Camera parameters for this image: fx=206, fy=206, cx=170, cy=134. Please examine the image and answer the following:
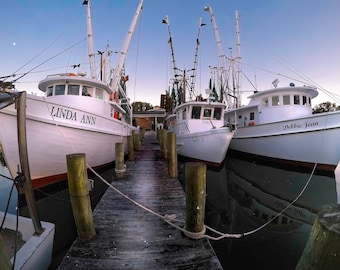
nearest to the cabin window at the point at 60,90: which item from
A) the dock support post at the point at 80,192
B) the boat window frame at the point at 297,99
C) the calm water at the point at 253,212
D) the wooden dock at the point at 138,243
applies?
the calm water at the point at 253,212

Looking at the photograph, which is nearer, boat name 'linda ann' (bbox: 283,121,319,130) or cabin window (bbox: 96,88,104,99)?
boat name 'linda ann' (bbox: 283,121,319,130)

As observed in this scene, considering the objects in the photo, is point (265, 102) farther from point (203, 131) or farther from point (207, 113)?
point (203, 131)

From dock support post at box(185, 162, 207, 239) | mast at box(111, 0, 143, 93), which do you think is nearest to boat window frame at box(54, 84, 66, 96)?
mast at box(111, 0, 143, 93)

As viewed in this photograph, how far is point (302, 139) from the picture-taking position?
10875 millimetres

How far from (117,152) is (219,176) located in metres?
6.01

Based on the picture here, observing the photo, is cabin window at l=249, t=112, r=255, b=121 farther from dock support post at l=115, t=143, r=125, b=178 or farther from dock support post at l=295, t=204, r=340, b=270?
dock support post at l=295, t=204, r=340, b=270

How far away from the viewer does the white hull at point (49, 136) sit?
6.26 meters

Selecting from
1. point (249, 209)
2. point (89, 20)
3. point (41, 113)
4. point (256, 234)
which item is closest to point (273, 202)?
point (249, 209)

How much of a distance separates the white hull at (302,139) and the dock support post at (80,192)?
11.1m

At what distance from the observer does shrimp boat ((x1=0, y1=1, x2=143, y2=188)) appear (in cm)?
631

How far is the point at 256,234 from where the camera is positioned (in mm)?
5168

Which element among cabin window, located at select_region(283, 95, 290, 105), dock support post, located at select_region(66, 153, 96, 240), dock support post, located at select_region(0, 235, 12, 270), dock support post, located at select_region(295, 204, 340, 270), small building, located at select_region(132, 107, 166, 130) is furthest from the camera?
small building, located at select_region(132, 107, 166, 130)

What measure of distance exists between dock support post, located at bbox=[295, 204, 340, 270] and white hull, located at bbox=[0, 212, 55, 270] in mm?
3291

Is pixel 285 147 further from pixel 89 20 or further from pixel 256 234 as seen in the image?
pixel 89 20
